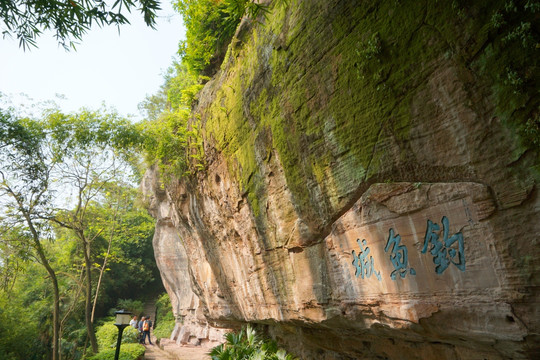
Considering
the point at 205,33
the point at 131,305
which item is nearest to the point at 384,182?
the point at 205,33

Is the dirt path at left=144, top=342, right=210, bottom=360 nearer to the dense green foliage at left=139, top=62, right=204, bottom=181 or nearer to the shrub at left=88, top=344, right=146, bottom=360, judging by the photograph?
the shrub at left=88, top=344, right=146, bottom=360

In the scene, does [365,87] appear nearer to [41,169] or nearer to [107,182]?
[41,169]

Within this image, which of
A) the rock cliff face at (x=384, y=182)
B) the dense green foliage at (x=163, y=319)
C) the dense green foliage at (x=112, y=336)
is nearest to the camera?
the rock cliff face at (x=384, y=182)

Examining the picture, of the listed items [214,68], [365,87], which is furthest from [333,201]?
[214,68]

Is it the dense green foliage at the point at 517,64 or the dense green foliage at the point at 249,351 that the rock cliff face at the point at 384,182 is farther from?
the dense green foliage at the point at 249,351

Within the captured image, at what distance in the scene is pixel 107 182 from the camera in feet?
42.6

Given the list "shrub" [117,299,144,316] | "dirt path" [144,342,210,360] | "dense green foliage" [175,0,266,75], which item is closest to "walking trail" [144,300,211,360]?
"dirt path" [144,342,210,360]

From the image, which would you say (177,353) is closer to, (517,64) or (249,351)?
(249,351)

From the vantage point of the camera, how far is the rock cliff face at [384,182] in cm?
275

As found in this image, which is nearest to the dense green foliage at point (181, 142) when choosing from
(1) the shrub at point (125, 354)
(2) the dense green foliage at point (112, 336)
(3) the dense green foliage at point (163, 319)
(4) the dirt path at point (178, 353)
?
(1) the shrub at point (125, 354)

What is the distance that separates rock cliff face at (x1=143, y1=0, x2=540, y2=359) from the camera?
9.02 feet

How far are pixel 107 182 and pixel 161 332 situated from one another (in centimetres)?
1255

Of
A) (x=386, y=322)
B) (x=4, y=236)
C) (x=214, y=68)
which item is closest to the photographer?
(x=386, y=322)

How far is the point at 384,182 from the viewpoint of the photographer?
3643 mm
